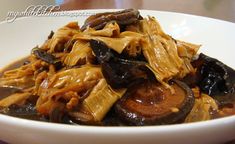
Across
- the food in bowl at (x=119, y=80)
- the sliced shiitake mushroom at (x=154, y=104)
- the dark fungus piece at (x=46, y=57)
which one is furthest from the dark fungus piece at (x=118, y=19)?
the sliced shiitake mushroom at (x=154, y=104)

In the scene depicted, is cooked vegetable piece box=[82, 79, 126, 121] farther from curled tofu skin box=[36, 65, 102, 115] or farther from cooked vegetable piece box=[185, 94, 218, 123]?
cooked vegetable piece box=[185, 94, 218, 123]

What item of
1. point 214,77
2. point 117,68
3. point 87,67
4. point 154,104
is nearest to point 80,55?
point 87,67

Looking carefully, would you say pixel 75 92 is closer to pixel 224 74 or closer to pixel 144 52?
pixel 144 52

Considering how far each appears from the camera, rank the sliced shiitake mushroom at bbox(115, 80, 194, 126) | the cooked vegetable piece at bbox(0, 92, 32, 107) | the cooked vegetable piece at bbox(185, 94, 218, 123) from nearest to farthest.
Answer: the sliced shiitake mushroom at bbox(115, 80, 194, 126)
the cooked vegetable piece at bbox(185, 94, 218, 123)
the cooked vegetable piece at bbox(0, 92, 32, 107)

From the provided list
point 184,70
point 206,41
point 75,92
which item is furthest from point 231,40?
point 75,92

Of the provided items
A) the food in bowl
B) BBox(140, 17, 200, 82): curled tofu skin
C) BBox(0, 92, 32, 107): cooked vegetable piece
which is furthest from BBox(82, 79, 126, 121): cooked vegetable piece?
BBox(0, 92, 32, 107): cooked vegetable piece

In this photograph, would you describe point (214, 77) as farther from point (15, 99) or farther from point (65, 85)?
point (15, 99)
